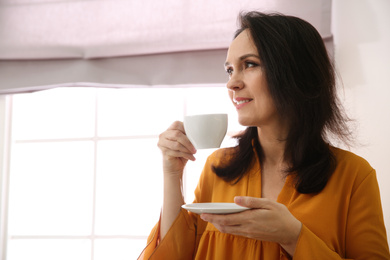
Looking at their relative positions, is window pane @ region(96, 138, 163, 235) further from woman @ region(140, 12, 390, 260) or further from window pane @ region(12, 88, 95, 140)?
woman @ region(140, 12, 390, 260)

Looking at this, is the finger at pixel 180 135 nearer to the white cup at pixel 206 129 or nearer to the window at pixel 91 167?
the white cup at pixel 206 129

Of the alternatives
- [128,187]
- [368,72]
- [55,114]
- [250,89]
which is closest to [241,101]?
[250,89]

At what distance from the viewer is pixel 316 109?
127cm

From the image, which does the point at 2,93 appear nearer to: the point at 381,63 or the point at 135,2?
the point at 135,2

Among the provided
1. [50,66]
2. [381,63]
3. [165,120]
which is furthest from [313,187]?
[50,66]

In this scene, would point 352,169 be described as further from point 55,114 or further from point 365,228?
point 55,114

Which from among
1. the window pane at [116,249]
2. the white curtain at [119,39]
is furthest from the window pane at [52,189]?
the white curtain at [119,39]

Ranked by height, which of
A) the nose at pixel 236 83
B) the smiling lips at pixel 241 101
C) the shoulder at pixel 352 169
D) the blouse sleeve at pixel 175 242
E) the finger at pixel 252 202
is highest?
the nose at pixel 236 83

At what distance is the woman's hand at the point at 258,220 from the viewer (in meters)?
0.88

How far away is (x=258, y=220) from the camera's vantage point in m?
0.88

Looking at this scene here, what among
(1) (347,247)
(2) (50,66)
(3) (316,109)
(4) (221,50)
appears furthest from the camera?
(2) (50,66)

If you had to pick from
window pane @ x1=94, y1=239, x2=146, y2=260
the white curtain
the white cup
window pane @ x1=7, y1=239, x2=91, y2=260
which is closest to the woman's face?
the white cup

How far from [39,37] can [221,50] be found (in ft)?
3.06

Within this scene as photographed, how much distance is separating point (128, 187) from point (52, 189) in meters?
0.43
